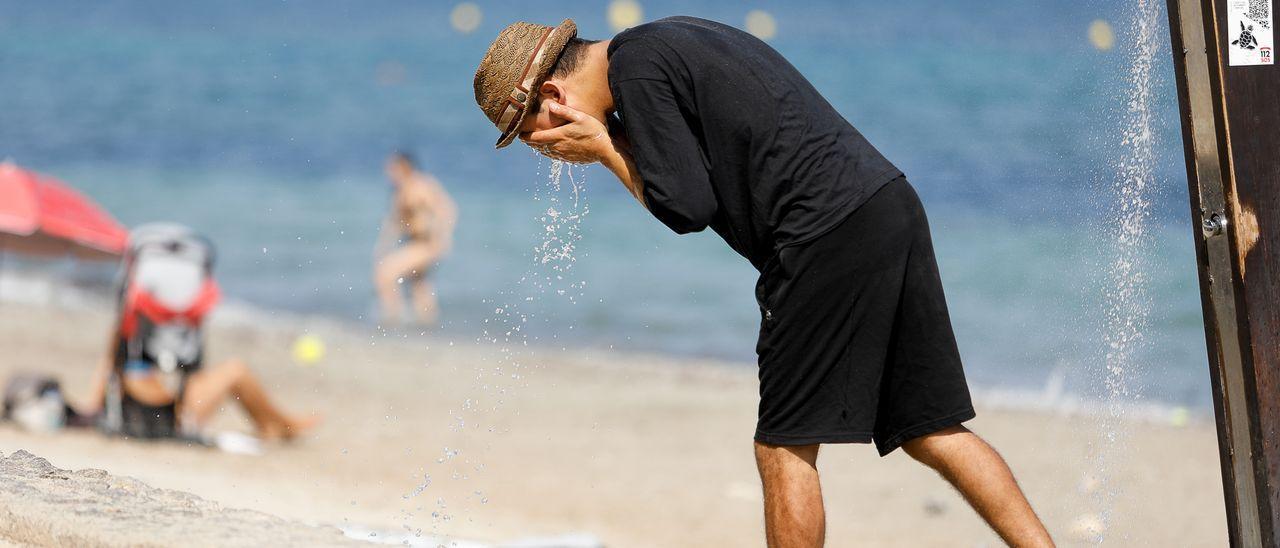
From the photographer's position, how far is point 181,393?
713 centimetres

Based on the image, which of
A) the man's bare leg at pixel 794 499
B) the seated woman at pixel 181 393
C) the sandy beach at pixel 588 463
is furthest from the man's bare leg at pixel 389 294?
the man's bare leg at pixel 794 499

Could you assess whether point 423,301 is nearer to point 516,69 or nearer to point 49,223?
point 49,223

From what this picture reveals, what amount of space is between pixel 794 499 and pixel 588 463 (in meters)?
4.70

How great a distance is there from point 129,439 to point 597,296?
6.35 metres

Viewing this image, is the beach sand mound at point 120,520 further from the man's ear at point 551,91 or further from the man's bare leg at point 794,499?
the man's ear at point 551,91

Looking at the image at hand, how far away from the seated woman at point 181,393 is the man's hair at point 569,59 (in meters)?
4.89

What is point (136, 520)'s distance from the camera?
314cm

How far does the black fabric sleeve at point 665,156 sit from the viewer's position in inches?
104

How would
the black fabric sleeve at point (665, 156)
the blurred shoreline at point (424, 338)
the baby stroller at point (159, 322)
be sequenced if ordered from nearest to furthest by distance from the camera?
the black fabric sleeve at point (665, 156)
the baby stroller at point (159, 322)
the blurred shoreline at point (424, 338)

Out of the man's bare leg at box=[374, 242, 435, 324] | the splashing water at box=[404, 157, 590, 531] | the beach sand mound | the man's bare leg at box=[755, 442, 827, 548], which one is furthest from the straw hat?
the man's bare leg at box=[374, 242, 435, 324]

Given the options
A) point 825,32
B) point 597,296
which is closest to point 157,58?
point 825,32

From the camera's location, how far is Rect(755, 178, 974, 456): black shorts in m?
2.73

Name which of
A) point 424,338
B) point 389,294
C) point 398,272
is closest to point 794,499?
point 424,338

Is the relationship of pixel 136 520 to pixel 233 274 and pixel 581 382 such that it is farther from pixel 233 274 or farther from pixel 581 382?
pixel 233 274
